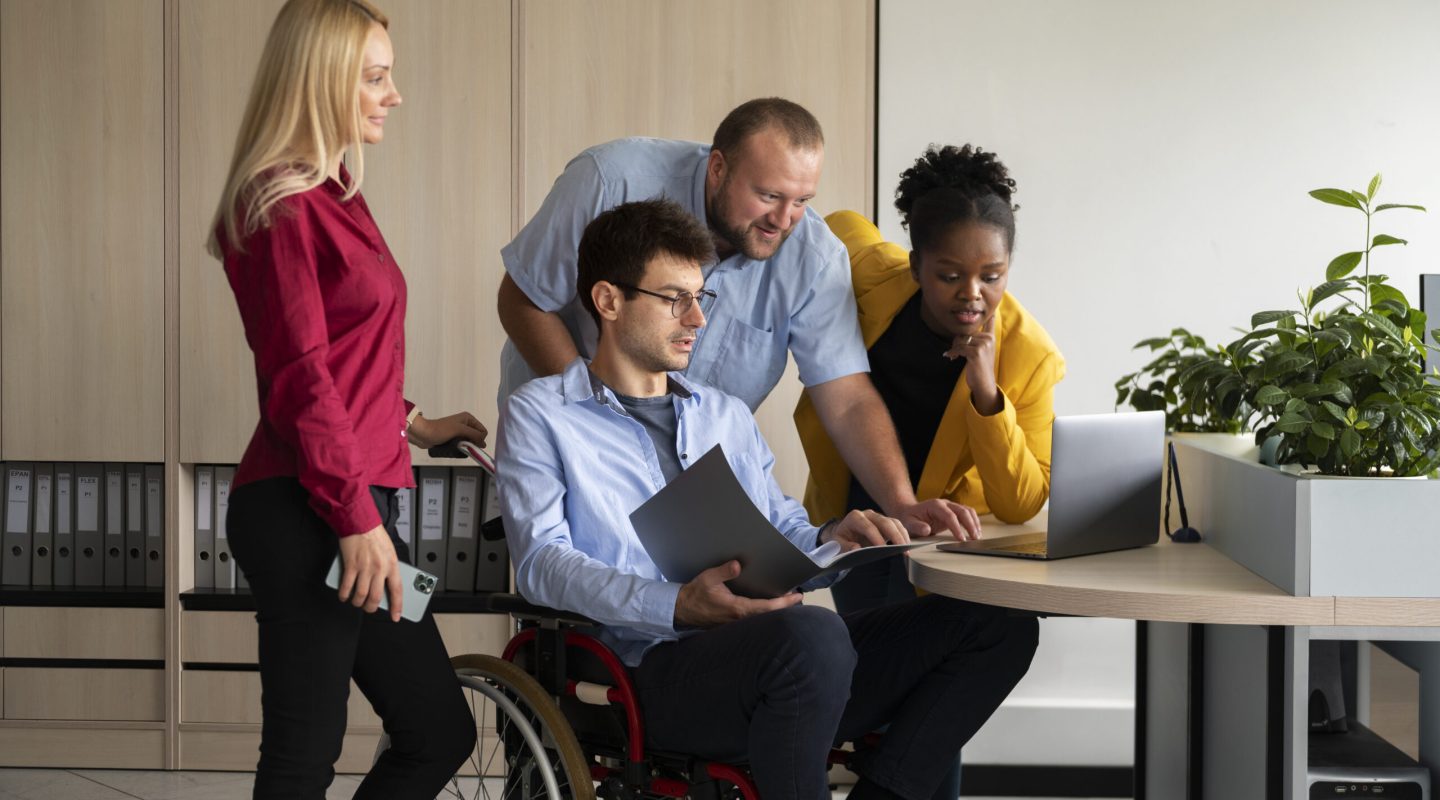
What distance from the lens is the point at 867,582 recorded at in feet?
7.72

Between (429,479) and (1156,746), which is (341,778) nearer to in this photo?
(429,479)

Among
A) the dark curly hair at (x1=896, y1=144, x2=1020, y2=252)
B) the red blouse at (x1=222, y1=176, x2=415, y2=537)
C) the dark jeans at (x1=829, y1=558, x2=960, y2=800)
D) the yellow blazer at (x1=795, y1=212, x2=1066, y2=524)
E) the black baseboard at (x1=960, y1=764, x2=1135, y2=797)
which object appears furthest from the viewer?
the black baseboard at (x1=960, y1=764, x2=1135, y2=797)

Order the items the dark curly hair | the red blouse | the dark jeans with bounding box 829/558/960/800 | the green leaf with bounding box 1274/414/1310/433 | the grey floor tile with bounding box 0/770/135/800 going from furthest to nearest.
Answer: the grey floor tile with bounding box 0/770/135/800
the dark jeans with bounding box 829/558/960/800
the dark curly hair
the green leaf with bounding box 1274/414/1310/433
the red blouse

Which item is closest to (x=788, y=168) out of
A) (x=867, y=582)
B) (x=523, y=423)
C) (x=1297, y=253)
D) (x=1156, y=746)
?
(x=523, y=423)

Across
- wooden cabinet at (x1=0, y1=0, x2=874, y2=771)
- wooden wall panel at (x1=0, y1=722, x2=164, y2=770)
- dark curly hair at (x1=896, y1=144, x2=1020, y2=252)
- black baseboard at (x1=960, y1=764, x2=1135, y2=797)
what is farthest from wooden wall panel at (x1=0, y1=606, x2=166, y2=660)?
dark curly hair at (x1=896, y1=144, x2=1020, y2=252)

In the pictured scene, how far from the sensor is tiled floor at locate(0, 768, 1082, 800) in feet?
10.3

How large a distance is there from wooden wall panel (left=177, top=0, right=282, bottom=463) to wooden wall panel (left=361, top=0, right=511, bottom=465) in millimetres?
357

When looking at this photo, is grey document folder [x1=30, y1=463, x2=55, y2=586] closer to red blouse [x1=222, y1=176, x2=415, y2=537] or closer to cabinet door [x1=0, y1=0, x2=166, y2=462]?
cabinet door [x1=0, y1=0, x2=166, y2=462]

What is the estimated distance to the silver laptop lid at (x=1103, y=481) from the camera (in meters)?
1.70

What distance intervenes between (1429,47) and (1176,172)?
0.68 metres

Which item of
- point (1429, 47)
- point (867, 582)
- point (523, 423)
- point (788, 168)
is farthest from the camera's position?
point (1429, 47)

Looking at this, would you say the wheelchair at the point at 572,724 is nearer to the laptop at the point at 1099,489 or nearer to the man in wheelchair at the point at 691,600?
the man in wheelchair at the point at 691,600

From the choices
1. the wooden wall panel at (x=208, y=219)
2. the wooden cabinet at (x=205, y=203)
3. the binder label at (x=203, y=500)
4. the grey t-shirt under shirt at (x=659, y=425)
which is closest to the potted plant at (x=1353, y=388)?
the grey t-shirt under shirt at (x=659, y=425)

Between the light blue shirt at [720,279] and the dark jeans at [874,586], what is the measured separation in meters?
0.36
